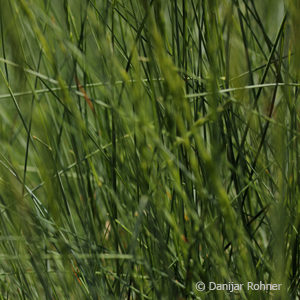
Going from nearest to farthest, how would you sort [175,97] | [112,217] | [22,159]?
[175,97]
[112,217]
[22,159]

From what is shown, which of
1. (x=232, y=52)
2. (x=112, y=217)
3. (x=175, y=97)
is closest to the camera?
(x=175, y=97)

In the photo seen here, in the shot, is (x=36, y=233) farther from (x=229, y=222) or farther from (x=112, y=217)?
(x=229, y=222)

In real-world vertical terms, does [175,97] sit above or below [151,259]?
above

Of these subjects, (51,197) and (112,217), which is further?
(112,217)

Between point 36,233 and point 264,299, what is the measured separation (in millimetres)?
312

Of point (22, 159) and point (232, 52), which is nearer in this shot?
point (232, 52)

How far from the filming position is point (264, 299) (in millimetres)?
633

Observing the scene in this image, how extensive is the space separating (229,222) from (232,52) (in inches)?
8.6

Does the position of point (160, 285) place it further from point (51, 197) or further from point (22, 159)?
point (22, 159)

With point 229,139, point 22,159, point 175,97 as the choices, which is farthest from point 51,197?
point 22,159

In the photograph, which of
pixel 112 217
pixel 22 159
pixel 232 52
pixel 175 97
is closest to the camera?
pixel 175 97

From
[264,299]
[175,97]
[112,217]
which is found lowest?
[264,299]

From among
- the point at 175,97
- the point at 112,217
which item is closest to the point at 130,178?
the point at 112,217

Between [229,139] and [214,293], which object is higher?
[229,139]
